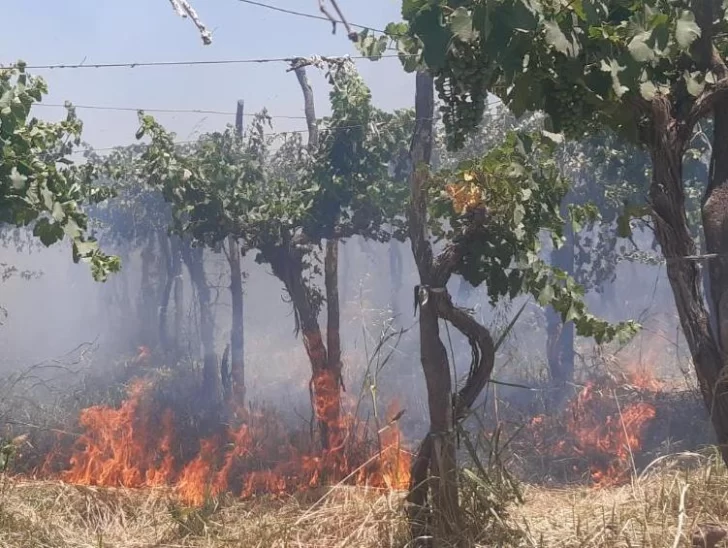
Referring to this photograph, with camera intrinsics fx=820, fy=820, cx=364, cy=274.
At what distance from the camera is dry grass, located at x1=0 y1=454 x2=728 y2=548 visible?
386 centimetres

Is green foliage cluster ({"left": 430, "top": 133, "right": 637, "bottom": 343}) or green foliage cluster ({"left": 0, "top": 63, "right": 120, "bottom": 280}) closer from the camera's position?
green foliage cluster ({"left": 430, "top": 133, "right": 637, "bottom": 343})

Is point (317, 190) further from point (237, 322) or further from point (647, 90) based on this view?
point (647, 90)

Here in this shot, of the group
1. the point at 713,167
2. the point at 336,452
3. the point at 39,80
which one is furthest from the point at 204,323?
the point at 713,167

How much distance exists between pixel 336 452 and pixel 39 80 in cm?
500

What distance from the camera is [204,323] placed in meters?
19.6

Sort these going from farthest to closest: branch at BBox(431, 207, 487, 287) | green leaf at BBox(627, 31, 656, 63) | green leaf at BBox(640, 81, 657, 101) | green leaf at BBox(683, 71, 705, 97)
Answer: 1. branch at BBox(431, 207, 487, 287)
2. green leaf at BBox(683, 71, 705, 97)
3. green leaf at BBox(640, 81, 657, 101)
4. green leaf at BBox(627, 31, 656, 63)

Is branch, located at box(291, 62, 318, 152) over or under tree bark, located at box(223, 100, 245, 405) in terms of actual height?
over

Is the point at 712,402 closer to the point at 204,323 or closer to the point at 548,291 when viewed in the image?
the point at 548,291

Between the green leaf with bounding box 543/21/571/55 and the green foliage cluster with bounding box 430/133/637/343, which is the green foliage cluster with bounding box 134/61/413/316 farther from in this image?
the green leaf with bounding box 543/21/571/55

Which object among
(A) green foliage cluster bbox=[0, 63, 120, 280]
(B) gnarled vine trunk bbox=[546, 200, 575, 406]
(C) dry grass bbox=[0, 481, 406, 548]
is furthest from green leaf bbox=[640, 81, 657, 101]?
(B) gnarled vine trunk bbox=[546, 200, 575, 406]

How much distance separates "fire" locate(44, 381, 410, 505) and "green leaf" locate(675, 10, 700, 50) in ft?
14.7

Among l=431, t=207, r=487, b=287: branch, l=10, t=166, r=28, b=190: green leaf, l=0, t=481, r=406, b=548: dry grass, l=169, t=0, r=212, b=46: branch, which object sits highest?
l=169, t=0, r=212, b=46: branch

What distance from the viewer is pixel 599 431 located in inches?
478

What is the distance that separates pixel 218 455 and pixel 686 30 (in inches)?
347
